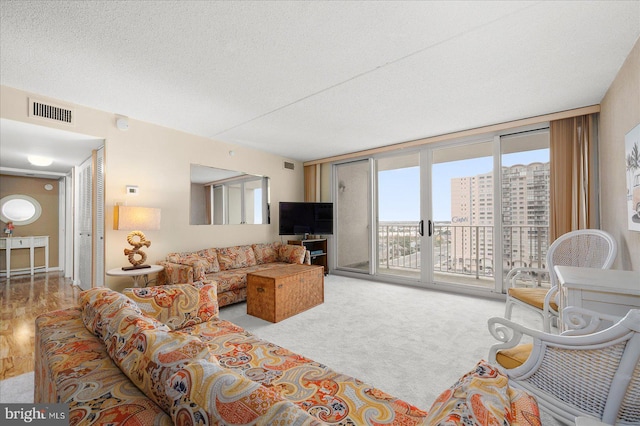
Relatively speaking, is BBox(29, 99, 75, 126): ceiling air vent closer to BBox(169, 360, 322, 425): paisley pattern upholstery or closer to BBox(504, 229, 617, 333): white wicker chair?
BBox(169, 360, 322, 425): paisley pattern upholstery

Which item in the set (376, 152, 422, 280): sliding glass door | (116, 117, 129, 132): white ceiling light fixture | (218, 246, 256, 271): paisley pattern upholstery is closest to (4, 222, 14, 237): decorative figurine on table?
(116, 117, 129, 132): white ceiling light fixture

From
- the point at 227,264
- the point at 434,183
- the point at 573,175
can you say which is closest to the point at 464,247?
the point at 434,183

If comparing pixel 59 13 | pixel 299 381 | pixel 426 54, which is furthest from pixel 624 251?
pixel 59 13

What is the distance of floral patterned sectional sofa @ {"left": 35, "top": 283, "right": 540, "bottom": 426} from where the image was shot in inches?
24.1

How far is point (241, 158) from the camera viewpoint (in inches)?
188

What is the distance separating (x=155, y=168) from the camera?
12.0 ft

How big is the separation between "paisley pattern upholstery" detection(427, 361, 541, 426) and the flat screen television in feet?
14.8

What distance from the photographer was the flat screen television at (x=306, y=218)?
5156 millimetres

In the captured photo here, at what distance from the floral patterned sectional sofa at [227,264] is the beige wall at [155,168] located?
30 cm

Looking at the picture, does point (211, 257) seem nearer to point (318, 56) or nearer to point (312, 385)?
point (318, 56)

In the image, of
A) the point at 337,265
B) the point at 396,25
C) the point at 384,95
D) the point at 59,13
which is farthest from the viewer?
the point at 337,265

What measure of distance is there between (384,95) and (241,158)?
287 cm

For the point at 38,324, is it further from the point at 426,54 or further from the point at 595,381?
the point at 426,54

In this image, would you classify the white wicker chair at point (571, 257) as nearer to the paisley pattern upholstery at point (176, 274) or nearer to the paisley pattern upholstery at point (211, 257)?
the paisley pattern upholstery at point (176, 274)
